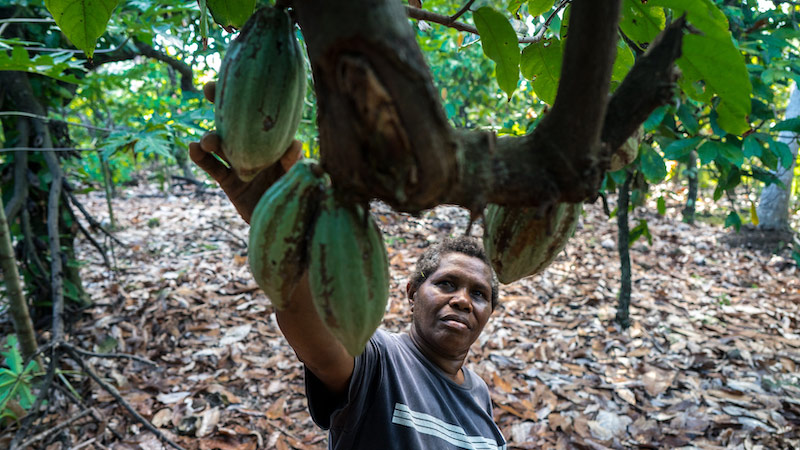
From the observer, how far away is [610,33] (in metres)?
0.57

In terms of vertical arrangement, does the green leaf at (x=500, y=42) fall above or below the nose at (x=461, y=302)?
above

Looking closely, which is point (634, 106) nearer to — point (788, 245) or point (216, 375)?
point (216, 375)

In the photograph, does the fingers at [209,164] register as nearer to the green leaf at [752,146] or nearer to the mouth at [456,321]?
the mouth at [456,321]

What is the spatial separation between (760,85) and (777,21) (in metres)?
1.10

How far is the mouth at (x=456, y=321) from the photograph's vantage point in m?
2.11

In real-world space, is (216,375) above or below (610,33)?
below

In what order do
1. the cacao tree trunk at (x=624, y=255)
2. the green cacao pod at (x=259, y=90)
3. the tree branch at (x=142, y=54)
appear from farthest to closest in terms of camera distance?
the cacao tree trunk at (x=624, y=255) < the tree branch at (x=142, y=54) < the green cacao pod at (x=259, y=90)

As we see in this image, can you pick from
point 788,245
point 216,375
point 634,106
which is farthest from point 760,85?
point 788,245

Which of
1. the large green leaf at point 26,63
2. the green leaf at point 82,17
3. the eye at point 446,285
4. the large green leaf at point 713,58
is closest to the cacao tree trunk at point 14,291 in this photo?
the large green leaf at point 26,63

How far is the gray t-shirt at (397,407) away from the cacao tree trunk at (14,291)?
71.3 inches

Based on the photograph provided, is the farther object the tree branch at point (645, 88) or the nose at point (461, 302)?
the nose at point (461, 302)

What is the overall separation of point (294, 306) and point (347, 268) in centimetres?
69

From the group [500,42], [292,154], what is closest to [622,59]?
[500,42]

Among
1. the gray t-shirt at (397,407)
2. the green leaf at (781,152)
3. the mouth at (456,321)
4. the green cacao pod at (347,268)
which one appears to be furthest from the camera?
the green leaf at (781,152)
